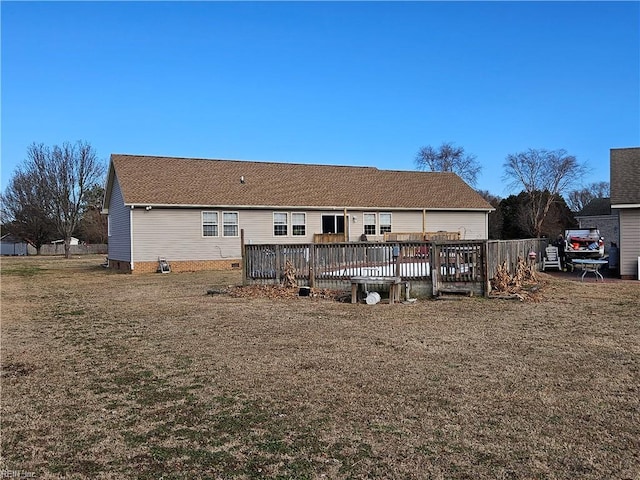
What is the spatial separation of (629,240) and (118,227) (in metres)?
21.4

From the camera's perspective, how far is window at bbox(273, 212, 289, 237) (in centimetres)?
2466

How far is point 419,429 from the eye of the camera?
3916mm

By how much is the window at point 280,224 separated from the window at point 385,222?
5308 mm

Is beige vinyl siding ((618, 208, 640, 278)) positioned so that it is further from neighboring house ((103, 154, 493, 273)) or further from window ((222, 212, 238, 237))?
window ((222, 212, 238, 237))

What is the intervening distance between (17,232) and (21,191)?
680 cm

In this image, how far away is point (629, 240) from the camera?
15805 millimetres

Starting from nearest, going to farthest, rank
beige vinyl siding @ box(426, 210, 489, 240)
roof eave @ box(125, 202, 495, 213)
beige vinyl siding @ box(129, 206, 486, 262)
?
roof eave @ box(125, 202, 495, 213) < beige vinyl siding @ box(129, 206, 486, 262) < beige vinyl siding @ box(426, 210, 489, 240)

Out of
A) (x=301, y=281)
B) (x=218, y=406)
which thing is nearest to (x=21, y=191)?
(x=301, y=281)

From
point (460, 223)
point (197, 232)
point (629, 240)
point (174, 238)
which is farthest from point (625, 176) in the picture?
point (174, 238)

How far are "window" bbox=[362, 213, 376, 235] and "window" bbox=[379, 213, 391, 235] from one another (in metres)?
0.44

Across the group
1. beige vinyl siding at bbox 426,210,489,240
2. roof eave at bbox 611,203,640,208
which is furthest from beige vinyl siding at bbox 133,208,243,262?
roof eave at bbox 611,203,640,208

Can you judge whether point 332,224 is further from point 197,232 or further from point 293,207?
point 197,232

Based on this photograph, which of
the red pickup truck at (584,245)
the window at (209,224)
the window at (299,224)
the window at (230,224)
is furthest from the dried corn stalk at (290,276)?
the window at (299,224)

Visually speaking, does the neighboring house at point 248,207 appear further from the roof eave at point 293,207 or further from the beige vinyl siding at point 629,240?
the beige vinyl siding at point 629,240
